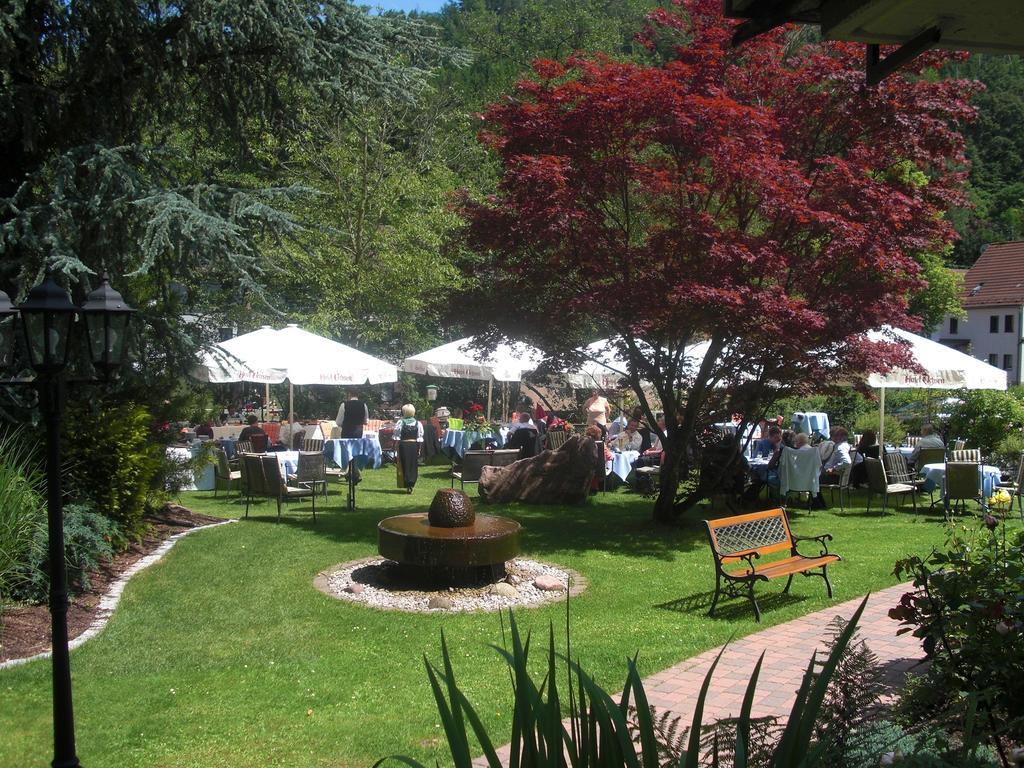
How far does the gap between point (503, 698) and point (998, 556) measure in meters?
2.98

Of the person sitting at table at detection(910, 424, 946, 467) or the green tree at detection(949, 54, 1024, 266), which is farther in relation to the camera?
the green tree at detection(949, 54, 1024, 266)

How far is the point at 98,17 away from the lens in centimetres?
1048

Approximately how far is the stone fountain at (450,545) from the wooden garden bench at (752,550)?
2019mm

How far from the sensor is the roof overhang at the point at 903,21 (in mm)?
2521

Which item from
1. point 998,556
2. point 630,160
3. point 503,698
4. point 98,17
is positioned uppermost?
point 98,17

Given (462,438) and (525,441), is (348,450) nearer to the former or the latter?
(462,438)

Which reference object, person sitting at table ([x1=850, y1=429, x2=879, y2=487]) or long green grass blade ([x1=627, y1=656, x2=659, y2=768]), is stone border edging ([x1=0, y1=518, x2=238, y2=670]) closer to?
long green grass blade ([x1=627, y1=656, x2=659, y2=768])

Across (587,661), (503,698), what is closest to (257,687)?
(503,698)

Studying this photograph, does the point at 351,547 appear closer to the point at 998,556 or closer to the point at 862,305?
the point at 862,305

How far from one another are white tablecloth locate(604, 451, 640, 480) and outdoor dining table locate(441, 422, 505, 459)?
3524 millimetres

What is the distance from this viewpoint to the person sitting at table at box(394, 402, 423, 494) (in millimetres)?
15844

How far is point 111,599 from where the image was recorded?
862cm

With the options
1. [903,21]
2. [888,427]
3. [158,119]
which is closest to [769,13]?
[903,21]

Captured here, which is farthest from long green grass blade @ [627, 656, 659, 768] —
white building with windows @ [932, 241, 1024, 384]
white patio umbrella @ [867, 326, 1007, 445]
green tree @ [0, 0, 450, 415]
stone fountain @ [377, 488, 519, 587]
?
white building with windows @ [932, 241, 1024, 384]
